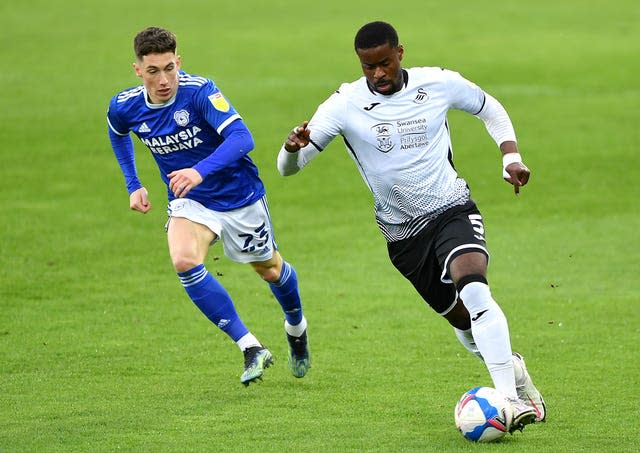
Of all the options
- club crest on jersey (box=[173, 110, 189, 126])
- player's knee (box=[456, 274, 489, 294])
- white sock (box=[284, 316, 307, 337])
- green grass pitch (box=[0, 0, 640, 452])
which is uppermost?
club crest on jersey (box=[173, 110, 189, 126])

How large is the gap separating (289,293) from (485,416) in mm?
2745

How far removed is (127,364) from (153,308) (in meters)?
2.49

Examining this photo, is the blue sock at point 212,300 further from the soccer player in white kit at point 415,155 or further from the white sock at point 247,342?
the soccer player in white kit at point 415,155

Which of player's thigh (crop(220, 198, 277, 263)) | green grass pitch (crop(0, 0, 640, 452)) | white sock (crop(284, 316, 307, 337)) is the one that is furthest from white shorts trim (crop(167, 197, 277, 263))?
green grass pitch (crop(0, 0, 640, 452))

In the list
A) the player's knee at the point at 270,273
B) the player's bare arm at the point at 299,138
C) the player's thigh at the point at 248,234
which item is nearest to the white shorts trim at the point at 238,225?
the player's thigh at the point at 248,234

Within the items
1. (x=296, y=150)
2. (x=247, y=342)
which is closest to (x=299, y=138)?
(x=296, y=150)

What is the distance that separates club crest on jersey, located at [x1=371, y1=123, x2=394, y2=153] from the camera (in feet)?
25.8

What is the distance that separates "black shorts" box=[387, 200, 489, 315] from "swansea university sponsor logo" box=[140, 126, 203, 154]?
5.37 feet

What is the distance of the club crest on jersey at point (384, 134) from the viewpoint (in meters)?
7.87

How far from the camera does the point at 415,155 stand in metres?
7.89

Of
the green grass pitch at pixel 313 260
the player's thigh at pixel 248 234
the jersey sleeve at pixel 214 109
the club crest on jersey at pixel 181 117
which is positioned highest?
the jersey sleeve at pixel 214 109

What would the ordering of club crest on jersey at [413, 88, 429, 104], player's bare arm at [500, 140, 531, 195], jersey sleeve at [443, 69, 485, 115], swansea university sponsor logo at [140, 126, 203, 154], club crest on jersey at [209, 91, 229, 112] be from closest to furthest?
player's bare arm at [500, 140, 531, 195] < club crest on jersey at [413, 88, 429, 104] < jersey sleeve at [443, 69, 485, 115] < club crest on jersey at [209, 91, 229, 112] < swansea university sponsor logo at [140, 126, 203, 154]

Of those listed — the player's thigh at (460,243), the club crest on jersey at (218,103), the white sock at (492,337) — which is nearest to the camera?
the white sock at (492,337)

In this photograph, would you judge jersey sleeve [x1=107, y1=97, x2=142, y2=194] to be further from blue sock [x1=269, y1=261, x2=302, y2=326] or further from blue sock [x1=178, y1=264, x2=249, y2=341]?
blue sock [x1=269, y1=261, x2=302, y2=326]
